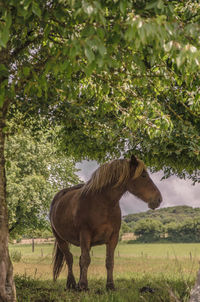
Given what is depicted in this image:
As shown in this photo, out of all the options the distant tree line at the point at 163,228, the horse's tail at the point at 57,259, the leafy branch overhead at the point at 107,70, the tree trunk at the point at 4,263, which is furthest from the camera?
the distant tree line at the point at 163,228

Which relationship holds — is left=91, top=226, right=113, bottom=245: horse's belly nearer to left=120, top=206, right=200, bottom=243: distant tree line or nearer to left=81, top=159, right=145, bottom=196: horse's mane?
left=81, top=159, right=145, bottom=196: horse's mane

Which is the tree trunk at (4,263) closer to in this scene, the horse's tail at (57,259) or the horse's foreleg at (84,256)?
the horse's foreleg at (84,256)

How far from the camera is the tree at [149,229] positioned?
4512 centimetres

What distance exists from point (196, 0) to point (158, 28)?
673 centimetres

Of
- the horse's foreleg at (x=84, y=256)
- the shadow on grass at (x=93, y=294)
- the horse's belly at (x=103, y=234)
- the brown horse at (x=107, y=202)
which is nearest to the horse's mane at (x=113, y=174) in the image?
the brown horse at (x=107, y=202)

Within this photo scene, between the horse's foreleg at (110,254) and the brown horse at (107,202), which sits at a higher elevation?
the brown horse at (107,202)

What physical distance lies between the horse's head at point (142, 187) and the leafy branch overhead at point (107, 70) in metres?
1.24

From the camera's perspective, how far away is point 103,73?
8.38m

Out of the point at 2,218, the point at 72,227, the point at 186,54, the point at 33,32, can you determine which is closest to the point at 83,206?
the point at 72,227

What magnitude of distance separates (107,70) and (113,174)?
4.65 m

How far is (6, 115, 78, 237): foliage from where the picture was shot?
24141 millimetres

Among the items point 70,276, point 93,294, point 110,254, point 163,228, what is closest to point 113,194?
point 110,254

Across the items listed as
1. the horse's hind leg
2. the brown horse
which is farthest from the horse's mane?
the horse's hind leg

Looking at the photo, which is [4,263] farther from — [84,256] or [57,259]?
[57,259]
